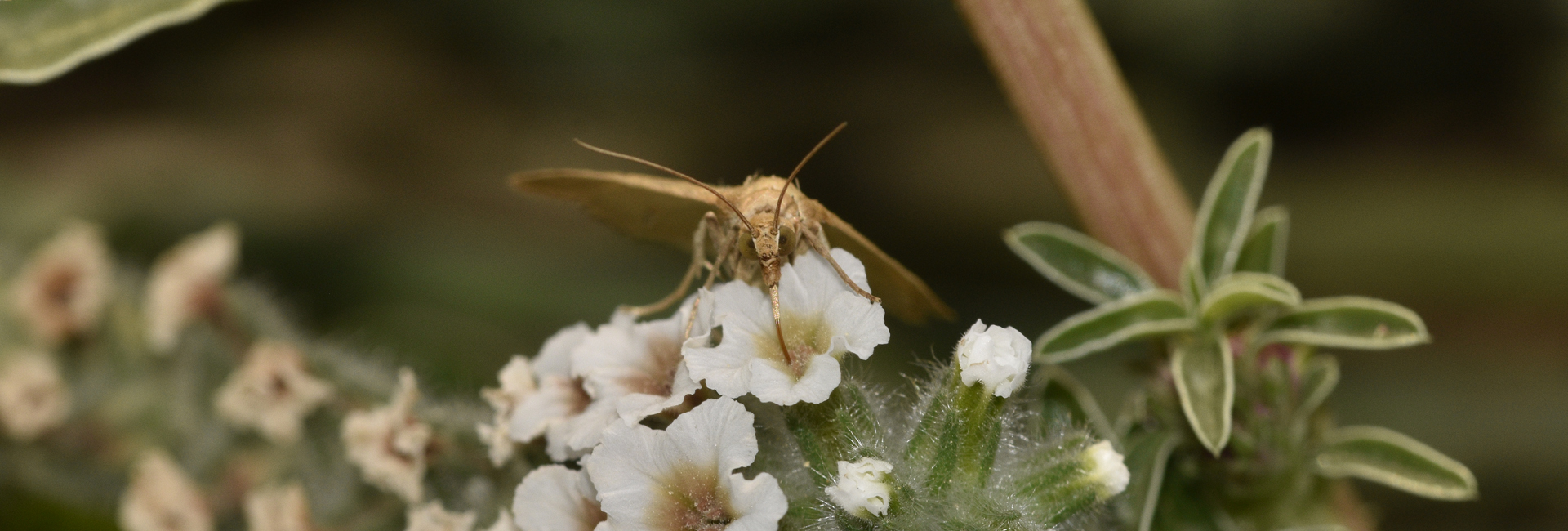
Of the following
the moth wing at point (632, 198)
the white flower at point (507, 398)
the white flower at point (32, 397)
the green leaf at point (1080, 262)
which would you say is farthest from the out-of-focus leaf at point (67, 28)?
the white flower at point (32, 397)

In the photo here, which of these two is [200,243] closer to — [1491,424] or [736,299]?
[736,299]

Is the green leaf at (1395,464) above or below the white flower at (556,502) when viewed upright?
above

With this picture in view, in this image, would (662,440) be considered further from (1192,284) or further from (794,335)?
(1192,284)

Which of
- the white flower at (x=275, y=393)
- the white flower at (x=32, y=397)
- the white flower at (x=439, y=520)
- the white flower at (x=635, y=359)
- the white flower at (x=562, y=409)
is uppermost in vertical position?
the white flower at (x=635, y=359)

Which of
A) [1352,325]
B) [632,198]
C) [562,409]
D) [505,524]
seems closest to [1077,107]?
[1352,325]

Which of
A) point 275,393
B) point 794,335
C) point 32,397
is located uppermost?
point 794,335

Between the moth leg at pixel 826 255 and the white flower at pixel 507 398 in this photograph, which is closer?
the moth leg at pixel 826 255

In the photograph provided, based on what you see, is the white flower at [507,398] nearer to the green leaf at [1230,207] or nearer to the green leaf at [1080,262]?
the green leaf at [1080,262]

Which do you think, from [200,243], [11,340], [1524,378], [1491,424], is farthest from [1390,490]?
[11,340]
